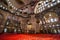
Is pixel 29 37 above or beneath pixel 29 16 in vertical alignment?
beneath

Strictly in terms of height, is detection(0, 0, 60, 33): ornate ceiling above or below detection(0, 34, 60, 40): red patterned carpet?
above

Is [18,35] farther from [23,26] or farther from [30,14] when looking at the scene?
[30,14]

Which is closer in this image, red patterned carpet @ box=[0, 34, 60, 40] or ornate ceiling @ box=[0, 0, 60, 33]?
red patterned carpet @ box=[0, 34, 60, 40]

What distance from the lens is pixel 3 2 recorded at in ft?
9.52

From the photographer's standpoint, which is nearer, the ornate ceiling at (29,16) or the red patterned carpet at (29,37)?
the red patterned carpet at (29,37)

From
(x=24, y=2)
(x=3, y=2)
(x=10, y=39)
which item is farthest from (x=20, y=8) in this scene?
(x=10, y=39)

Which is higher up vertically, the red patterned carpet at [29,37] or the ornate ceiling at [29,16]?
the ornate ceiling at [29,16]

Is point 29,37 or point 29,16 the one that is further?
point 29,16

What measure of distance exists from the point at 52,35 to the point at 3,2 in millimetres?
991

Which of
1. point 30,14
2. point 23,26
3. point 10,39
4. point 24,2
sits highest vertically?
point 24,2

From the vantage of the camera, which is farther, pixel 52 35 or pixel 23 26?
pixel 23 26

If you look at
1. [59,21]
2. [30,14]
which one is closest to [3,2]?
[30,14]

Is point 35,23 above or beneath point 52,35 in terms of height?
above

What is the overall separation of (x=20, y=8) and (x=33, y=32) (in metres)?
0.46
